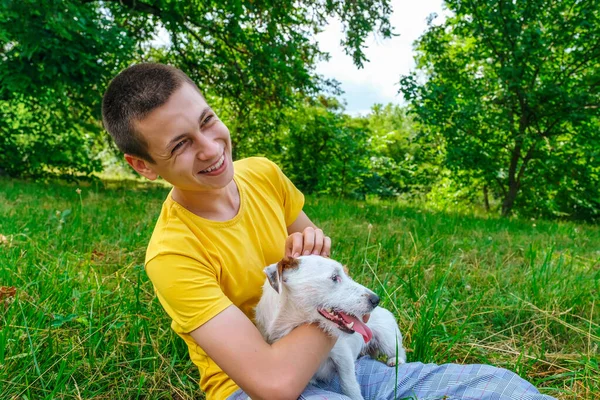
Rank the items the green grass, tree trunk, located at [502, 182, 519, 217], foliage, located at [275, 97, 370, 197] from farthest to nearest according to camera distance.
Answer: foliage, located at [275, 97, 370, 197]
tree trunk, located at [502, 182, 519, 217]
the green grass

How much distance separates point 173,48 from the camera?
882 cm

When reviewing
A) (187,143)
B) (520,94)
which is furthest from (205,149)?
(520,94)

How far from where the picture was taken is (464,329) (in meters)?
2.50

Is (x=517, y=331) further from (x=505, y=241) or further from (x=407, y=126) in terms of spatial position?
(x=407, y=126)

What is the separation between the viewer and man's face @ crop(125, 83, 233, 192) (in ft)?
5.28

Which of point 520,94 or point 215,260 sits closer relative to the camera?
point 215,260

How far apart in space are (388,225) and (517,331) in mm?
2442

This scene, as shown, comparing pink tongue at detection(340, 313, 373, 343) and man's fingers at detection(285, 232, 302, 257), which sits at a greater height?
man's fingers at detection(285, 232, 302, 257)

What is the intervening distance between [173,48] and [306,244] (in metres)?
8.16

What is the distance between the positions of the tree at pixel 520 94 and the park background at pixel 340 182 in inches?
1.6

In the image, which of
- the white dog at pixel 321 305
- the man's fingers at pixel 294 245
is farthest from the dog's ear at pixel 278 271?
the man's fingers at pixel 294 245

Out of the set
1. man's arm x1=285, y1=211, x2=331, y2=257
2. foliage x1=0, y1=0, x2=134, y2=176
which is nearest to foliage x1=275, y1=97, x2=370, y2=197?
foliage x1=0, y1=0, x2=134, y2=176

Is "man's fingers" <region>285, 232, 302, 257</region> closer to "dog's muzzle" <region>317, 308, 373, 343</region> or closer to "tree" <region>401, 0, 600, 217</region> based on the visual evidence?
"dog's muzzle" <region>317, 308, 373, 343</region>

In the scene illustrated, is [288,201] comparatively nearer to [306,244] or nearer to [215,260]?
[306,244]
